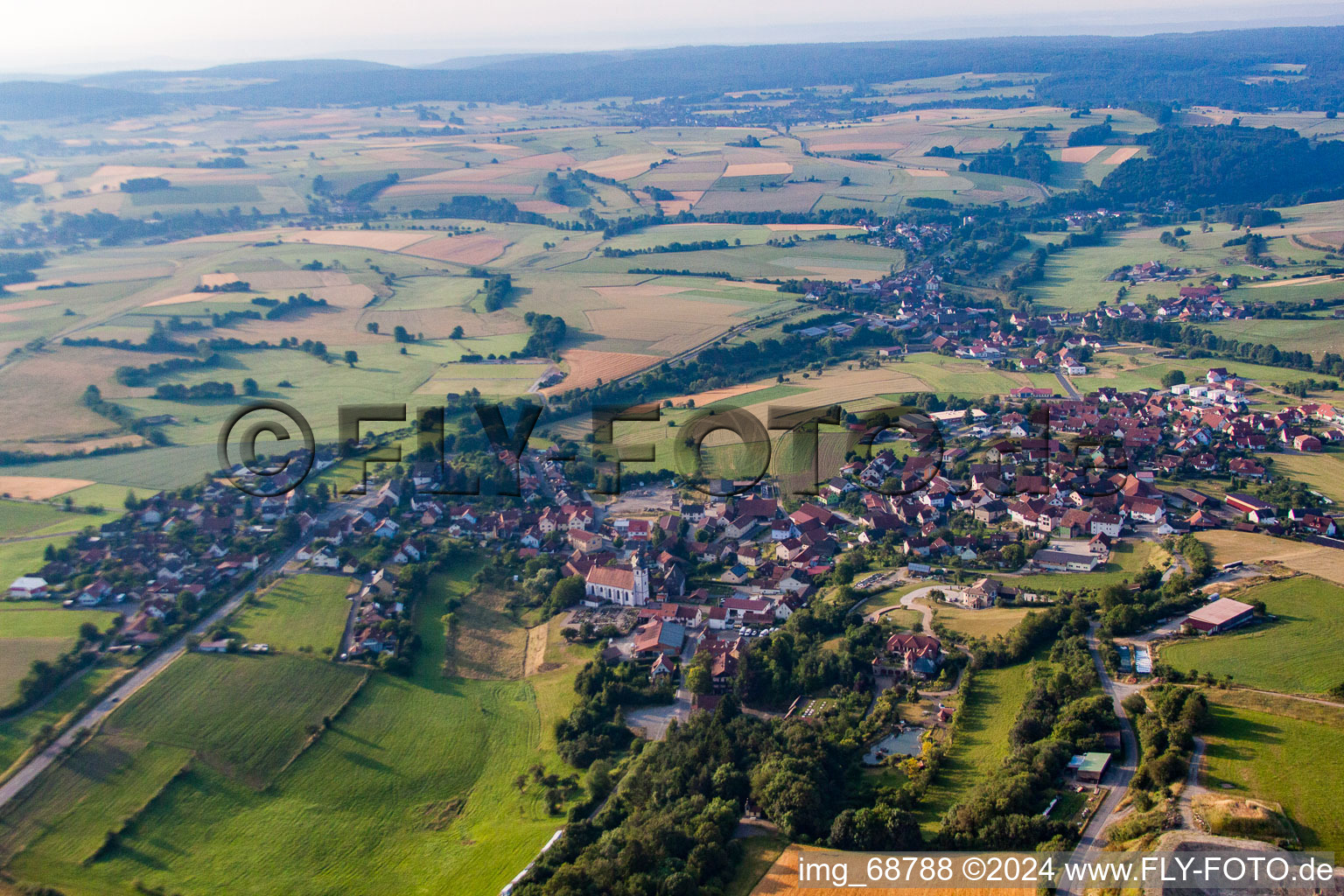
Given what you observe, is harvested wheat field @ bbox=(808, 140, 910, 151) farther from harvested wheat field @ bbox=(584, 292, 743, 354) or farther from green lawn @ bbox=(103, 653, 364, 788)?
green lawn @ bbox=(103, 653, 364, 788)

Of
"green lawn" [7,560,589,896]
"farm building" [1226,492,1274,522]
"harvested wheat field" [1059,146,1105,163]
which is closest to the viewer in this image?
"green lawn" [7,560,589,896]

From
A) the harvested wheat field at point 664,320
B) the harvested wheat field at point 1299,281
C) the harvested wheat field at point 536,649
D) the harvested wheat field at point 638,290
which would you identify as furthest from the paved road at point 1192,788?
the harvested wheat field at point 1299,281

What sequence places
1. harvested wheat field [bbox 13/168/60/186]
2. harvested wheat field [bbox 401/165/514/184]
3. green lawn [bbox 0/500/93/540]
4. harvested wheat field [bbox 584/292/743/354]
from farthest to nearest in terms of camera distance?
harvested wheat field [bbox 401/165/514/184]
harvested wheat field [bbox 13/168/60/186]
harvested wheat field [bbox 584/292/743/354]
green lawn [bbox 0/500/93/540]

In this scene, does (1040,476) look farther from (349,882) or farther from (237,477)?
(237,477)

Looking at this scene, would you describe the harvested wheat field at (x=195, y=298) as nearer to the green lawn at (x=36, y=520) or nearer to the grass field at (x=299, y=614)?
the green lawn at (x=36, y=520)

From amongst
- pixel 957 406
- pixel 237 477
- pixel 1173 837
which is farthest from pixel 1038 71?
pixel 1173 837

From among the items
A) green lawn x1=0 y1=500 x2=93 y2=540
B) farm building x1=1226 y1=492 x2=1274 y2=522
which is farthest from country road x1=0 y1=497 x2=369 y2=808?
farm building x1=1226 y1=492 x2=1274 y2=522
